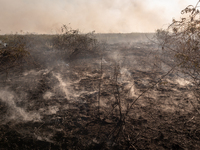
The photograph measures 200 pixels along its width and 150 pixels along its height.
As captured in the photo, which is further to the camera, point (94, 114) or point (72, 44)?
point (72, 44)

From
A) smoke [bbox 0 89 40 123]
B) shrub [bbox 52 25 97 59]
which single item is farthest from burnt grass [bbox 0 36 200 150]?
shrub [bbox 52 25 97 59]

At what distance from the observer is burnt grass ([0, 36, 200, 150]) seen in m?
2.56

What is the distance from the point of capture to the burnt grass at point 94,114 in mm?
2561

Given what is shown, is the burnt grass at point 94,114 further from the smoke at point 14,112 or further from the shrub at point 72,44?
the shrub at point 72,44

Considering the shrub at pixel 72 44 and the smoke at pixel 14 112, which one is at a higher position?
the shrub at pixel 72 44

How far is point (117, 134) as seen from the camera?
2.73 metres

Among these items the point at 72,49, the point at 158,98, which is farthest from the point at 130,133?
the point at 72,49

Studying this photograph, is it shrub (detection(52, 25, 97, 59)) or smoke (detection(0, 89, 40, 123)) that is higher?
shrub (detection(52, 25, 97, 59))

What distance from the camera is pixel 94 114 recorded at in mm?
3346

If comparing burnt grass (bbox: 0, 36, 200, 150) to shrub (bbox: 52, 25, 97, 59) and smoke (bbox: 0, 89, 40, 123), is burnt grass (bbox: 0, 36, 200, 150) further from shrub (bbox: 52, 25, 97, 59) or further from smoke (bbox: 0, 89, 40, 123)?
shrub (bbox: 52, 25, 97, 59)

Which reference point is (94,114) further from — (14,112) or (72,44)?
(72,44)

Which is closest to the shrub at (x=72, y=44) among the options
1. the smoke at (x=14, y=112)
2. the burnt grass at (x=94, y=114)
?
the burnt grass at (x=94, y=114)

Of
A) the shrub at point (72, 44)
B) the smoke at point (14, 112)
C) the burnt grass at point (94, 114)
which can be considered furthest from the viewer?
the shrub at point (72, 44)

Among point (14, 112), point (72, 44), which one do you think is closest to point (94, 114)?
point (14, 112)
